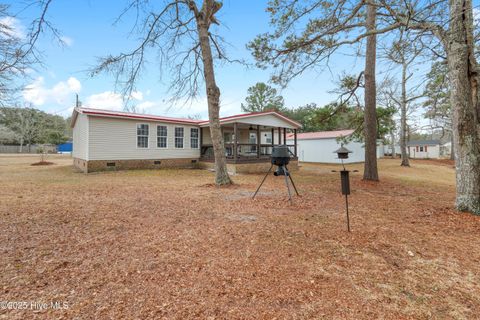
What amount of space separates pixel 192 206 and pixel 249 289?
3252 millimetres

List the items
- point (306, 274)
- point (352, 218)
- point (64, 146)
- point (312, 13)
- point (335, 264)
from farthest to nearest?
point (64, 146) → point (312, 13) → point (352, 218) → point (335, 264) → point (306, 274)

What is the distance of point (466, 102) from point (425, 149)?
140ft

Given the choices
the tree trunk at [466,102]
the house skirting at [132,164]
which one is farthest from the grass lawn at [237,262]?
the house skirting at [132,164]

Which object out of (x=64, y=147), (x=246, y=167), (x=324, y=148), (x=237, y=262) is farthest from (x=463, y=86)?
(x=64, y=147)

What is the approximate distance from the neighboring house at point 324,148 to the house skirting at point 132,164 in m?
13.4

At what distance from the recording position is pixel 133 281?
2.24 meters

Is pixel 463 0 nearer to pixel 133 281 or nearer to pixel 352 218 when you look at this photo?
pixel 352 218

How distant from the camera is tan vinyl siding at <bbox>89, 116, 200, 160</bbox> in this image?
444 inches

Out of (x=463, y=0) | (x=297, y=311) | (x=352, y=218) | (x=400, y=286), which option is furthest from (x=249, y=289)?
(x=463, y=0)

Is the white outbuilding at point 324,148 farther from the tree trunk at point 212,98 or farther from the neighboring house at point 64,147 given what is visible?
the neighboring house at point 64,147

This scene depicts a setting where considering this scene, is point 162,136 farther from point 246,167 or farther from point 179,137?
point 246,167

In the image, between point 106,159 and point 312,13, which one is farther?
point 106,159

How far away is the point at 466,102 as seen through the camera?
4594 millimetres

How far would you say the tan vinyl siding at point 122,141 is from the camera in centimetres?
1127
